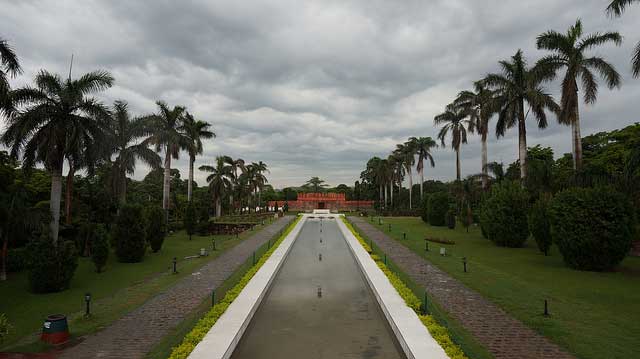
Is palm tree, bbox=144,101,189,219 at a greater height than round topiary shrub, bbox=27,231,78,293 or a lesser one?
greater

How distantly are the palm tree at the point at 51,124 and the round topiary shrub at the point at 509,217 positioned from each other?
74.9 feet

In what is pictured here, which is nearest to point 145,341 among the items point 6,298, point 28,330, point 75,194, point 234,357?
point 234,357

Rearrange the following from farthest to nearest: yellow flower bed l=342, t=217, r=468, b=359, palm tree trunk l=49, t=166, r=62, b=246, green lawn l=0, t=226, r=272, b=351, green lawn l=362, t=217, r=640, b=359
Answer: palm tree trunk l=49, t=166, r=62, b=246, green lawn l=0, t=226, r=272, b=351, green lawn l=362, t=217, r=640, b=359, yellow flower bed l=342, t=217, r=468, b=359

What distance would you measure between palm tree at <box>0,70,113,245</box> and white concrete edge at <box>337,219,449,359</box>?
1371cm

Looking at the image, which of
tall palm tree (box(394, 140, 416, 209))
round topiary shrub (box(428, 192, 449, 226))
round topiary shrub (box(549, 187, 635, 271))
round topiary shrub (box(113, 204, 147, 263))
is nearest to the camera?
round topiary shrub (box(549, 187, 635, 271))

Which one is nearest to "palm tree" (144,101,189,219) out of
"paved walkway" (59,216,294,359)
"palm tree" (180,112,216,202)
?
"palm tree" (180,112,216,202)

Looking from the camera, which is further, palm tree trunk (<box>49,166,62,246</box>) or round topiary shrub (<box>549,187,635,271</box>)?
palm tree trunk (<box>49,166,62,246</box>)

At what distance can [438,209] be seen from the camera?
3834 cm

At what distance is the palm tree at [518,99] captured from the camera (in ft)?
87.2

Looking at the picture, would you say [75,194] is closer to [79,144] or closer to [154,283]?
[79,144]

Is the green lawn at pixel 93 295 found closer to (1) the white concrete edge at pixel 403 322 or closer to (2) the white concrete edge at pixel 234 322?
(2) the white concrete edge at pixel 234 322

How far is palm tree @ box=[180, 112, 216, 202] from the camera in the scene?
35281mm

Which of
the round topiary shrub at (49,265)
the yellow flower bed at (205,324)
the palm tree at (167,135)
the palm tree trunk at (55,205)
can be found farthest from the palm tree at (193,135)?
the yellow flower bed at (205,324)

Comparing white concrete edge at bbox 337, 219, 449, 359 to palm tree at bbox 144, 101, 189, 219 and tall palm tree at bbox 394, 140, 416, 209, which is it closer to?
palm tree at bbox 144, 101, 189, 219
